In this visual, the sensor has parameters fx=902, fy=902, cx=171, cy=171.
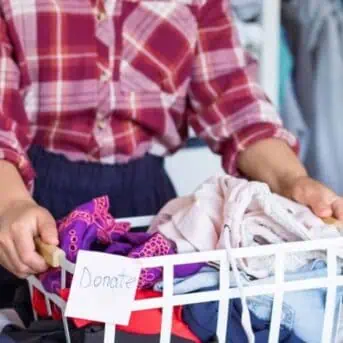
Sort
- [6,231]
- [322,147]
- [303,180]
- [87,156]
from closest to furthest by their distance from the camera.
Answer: [6,231], [303,180], [87,156], [322,147]

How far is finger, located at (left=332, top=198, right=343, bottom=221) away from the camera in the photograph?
785 millimetres

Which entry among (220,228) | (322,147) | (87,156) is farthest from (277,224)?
(322,147)

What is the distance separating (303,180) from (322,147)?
0.96 m

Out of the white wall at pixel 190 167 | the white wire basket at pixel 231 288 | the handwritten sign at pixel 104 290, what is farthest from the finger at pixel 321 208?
the white wall at pixel 190 167

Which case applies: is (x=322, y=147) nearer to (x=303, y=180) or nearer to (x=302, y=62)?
(x=302, y=62)

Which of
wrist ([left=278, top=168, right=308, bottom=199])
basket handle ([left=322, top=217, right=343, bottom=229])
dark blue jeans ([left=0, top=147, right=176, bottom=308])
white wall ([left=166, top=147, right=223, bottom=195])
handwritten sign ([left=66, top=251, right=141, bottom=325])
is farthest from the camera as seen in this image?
white wall ([left=166, top=147, right=223, bottom=195])

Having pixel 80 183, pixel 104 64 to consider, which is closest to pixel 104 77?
pixel 104 64

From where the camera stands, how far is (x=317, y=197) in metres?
0.81

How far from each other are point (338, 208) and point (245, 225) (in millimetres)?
131

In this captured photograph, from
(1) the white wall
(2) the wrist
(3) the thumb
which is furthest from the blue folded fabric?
(1) the white wall

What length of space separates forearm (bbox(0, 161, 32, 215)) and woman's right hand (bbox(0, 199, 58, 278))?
2.0 inches

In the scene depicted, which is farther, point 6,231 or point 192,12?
point 192,12

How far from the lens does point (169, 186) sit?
41.6 inches

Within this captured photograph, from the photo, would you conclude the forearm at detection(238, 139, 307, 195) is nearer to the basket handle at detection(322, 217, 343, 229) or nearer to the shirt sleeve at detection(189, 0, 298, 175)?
the shirt sleeve at detection(189, 0, 298, 175)
